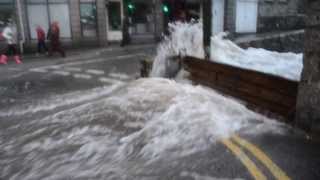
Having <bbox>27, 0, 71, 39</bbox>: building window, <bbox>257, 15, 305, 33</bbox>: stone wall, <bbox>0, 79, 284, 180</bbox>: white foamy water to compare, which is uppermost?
<bbox>27, 0, 71, 39</bbox>: building window

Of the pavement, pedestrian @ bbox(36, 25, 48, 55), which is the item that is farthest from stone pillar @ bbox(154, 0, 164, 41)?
the pavement

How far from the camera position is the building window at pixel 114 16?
2353 cm

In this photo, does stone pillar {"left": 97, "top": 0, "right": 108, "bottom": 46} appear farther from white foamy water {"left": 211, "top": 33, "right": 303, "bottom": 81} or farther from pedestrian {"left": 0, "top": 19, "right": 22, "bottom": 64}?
white foamy water {"left": 211, "top": 33, "right": 303, "bottom": 81}

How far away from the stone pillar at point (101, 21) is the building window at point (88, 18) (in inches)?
10.3

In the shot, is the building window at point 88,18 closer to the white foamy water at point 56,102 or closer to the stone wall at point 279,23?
the stone wall at point 279,23

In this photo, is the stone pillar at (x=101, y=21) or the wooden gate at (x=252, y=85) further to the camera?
the stone pillar at (x=101, y=21)

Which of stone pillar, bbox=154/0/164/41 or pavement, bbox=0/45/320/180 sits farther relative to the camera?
stone pillar, bbox=154/0/164/41

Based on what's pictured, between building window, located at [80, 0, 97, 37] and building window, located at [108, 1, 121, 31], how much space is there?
1448 mm

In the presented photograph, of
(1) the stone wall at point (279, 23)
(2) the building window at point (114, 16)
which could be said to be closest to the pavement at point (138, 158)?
(2) the building window at point (114, 16)

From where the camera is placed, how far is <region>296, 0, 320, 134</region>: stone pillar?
17.4ft

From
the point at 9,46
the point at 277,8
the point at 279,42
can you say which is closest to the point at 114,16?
the point at 9,46

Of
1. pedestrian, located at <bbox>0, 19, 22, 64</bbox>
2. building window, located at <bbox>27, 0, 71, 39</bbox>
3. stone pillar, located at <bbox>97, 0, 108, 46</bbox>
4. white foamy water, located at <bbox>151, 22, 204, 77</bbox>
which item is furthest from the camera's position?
stone pillar, located at <bbox>97, 0, 108, 46</bbox>

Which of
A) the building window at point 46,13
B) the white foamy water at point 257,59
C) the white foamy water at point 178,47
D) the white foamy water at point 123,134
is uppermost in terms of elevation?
the building window at point 46,13

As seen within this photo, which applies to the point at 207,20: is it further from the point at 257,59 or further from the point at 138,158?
the point at 257,59
